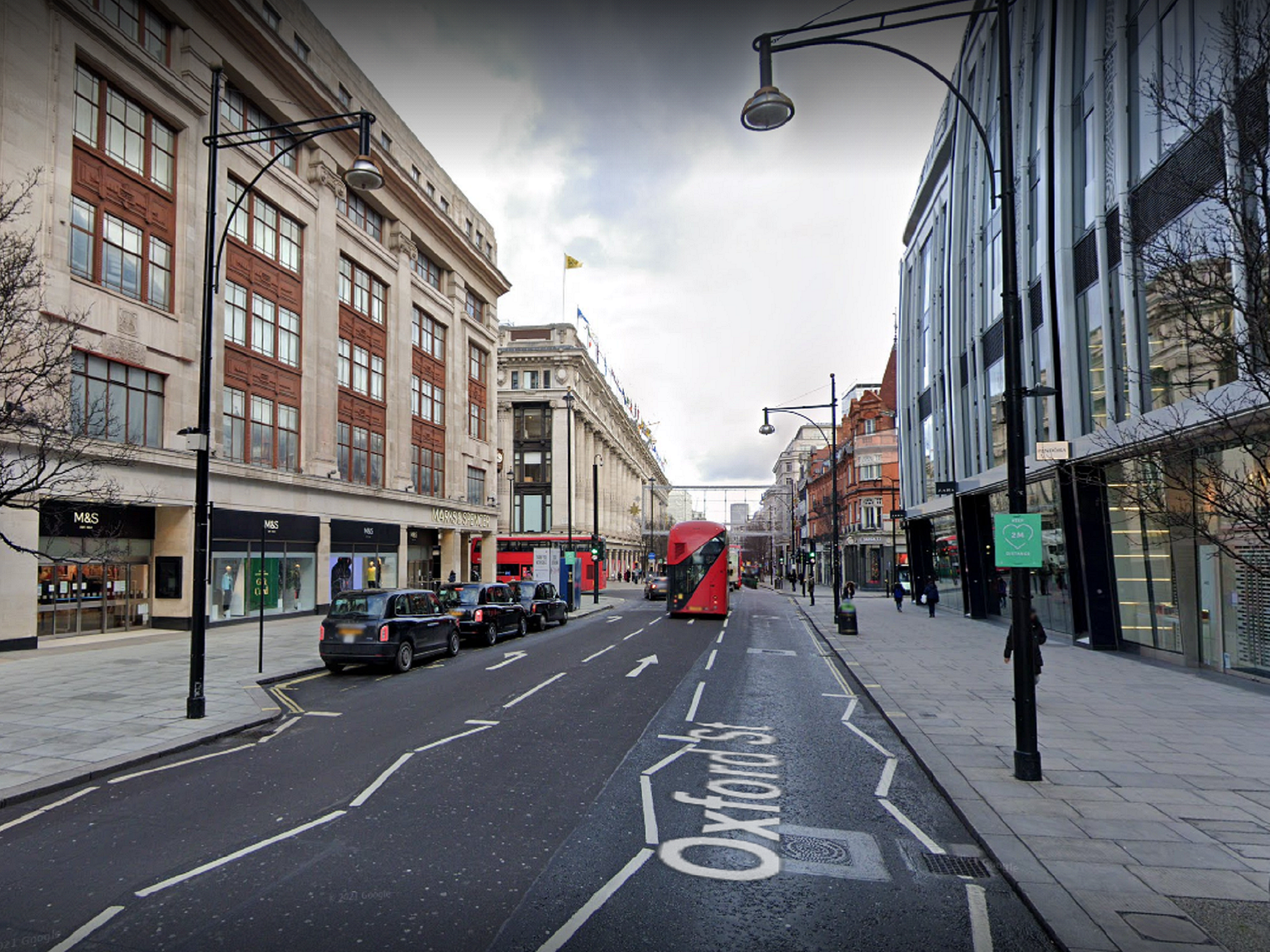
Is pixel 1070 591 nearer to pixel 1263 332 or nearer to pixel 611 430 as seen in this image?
pixel 1263 332

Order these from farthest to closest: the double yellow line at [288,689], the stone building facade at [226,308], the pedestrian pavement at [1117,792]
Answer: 1. the stone building facade at [226,308]
2. the double yellow line at [288,689]
3. the pedestrian pavement at [1117,792]

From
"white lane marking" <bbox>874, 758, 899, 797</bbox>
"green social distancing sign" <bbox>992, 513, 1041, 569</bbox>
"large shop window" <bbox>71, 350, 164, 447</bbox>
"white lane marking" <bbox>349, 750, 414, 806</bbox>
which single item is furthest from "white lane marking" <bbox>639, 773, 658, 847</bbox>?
"large shop window" <bbox>71, 350, 164, 447</bbox>

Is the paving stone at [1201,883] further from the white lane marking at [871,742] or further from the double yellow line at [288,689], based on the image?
the double yellow line at [288,689]

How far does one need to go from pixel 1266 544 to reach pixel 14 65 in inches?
1044

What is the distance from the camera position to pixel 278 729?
1116 cm

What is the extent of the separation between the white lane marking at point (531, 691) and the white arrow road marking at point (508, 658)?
178 centimetres

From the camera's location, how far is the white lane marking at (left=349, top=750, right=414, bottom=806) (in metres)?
7.66

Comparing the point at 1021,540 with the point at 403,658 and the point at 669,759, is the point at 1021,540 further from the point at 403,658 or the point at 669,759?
the point at 403,658

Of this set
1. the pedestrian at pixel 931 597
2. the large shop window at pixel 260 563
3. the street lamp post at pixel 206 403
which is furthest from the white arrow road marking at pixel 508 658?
the pedestrian at pixel 931 597

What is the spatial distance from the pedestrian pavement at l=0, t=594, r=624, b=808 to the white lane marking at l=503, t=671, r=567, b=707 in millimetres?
3589

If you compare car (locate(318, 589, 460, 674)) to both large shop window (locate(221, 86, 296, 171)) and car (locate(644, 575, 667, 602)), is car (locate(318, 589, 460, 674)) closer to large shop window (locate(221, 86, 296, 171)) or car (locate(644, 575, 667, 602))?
large shop window (locate(221, 86, 296, 171))

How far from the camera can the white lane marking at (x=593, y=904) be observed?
4809 mm

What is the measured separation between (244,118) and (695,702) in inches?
1108

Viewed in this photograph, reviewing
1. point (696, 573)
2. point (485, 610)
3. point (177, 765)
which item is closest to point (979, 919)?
point (177, 765)
